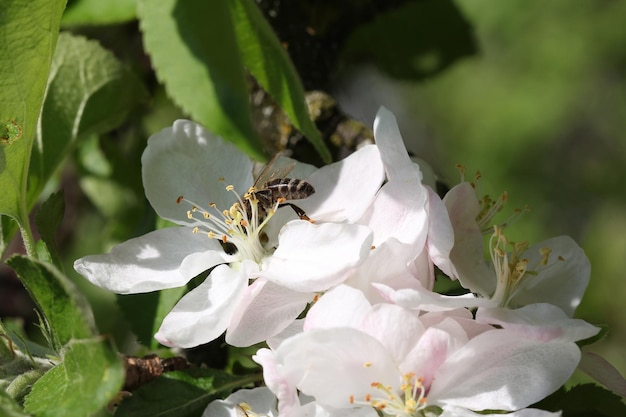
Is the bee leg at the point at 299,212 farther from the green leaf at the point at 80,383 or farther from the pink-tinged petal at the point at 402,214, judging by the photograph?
the green leaf at the point at 80,383

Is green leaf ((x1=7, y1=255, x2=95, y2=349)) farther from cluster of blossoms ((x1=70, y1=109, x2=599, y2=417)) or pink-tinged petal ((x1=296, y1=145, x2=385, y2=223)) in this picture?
pink-tinged petal ((x1=296, y1=145, x2=385, y2=223))

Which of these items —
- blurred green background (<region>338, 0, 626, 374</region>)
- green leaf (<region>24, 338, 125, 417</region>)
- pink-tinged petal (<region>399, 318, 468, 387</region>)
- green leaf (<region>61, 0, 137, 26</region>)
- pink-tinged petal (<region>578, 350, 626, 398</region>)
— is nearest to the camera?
green leaf (<region>24, 338, 125, 417</region>)

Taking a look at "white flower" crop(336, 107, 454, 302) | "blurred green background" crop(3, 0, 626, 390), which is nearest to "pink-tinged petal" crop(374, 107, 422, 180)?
"white flower" crop(336, 107, 454, 302)

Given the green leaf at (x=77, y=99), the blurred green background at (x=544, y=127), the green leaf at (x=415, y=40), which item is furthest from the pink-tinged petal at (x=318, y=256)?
the blurred green background at (x=544, y=127)

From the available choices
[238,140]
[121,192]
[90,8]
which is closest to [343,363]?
[238,140]

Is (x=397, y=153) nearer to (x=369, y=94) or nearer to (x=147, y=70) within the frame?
(x=147, y=70)
